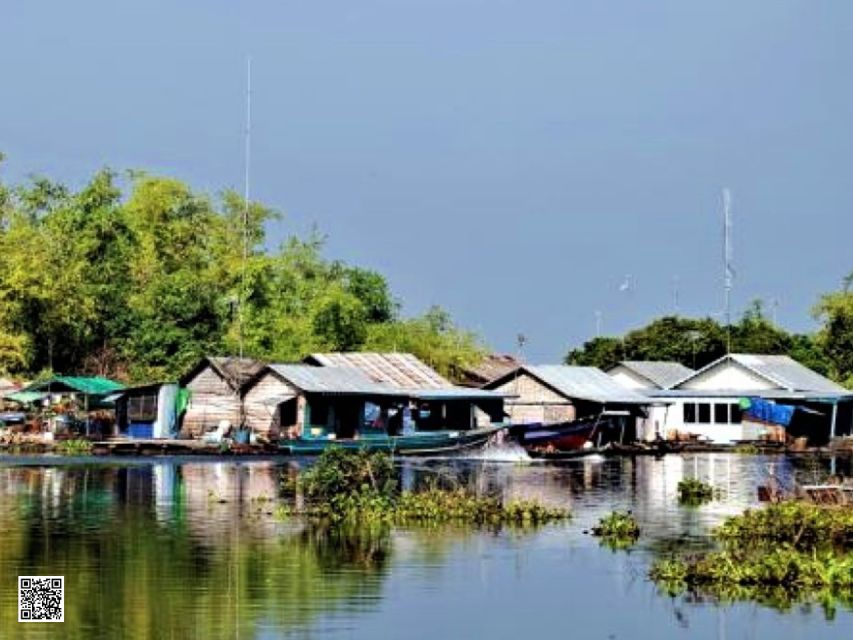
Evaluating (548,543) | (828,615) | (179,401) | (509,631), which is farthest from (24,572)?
(179,401)

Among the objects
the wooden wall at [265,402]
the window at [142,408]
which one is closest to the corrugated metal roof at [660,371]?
the wooden wall at [265,402]

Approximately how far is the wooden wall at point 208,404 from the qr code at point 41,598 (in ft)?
98.4

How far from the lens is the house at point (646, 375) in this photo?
67.8 m

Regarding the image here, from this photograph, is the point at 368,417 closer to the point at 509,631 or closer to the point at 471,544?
the point at 471,544

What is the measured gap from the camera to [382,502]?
28.5 meters

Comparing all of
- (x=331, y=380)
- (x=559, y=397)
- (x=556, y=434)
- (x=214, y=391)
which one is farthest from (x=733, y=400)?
(x=214, y=391)

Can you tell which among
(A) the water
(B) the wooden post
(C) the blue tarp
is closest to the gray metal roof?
(B) the wooden post

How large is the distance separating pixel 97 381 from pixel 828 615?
3938cm

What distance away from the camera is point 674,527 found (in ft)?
91.4

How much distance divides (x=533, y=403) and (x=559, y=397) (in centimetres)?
104

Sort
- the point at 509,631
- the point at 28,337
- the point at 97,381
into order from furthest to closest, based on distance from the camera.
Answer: the point at 28,337
the point at 97,381
the point at 509,631

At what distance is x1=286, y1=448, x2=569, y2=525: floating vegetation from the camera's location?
2814 cm

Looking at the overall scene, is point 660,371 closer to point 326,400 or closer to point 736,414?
point 736,414

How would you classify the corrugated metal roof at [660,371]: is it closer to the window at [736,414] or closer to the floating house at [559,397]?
the window at [736,414]
